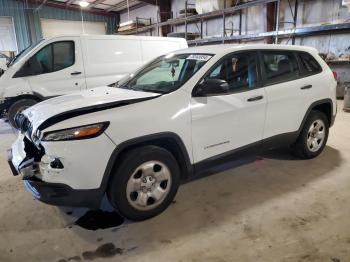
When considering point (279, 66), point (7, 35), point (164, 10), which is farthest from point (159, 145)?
point (7, 35)

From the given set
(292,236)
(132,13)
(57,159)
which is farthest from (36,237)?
(132,13)

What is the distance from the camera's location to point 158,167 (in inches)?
93.0

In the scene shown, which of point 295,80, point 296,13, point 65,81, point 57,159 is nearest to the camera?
point 57,159

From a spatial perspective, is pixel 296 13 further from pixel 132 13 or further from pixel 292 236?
pixel 132 13

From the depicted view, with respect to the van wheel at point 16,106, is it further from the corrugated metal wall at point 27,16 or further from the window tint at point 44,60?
the corrugated metal wall at point 27,16

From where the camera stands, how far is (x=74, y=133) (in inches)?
78.7

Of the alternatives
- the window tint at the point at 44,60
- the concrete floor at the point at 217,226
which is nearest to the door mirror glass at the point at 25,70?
the window tint at the point at 44,60

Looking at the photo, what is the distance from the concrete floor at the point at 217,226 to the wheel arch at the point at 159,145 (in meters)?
0.42

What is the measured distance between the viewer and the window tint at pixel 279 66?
3.00 m

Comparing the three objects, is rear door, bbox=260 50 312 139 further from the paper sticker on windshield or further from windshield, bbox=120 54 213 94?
windshield, bbox=120 54 213 94

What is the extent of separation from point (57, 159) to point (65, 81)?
3.85 meters

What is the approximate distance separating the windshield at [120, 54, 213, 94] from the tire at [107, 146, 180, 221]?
599mm

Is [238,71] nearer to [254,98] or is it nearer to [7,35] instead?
[254,98]

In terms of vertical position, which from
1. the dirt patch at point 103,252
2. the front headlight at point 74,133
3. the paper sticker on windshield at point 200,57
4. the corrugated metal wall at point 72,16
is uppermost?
the corrugated metal wall at point 72,16
